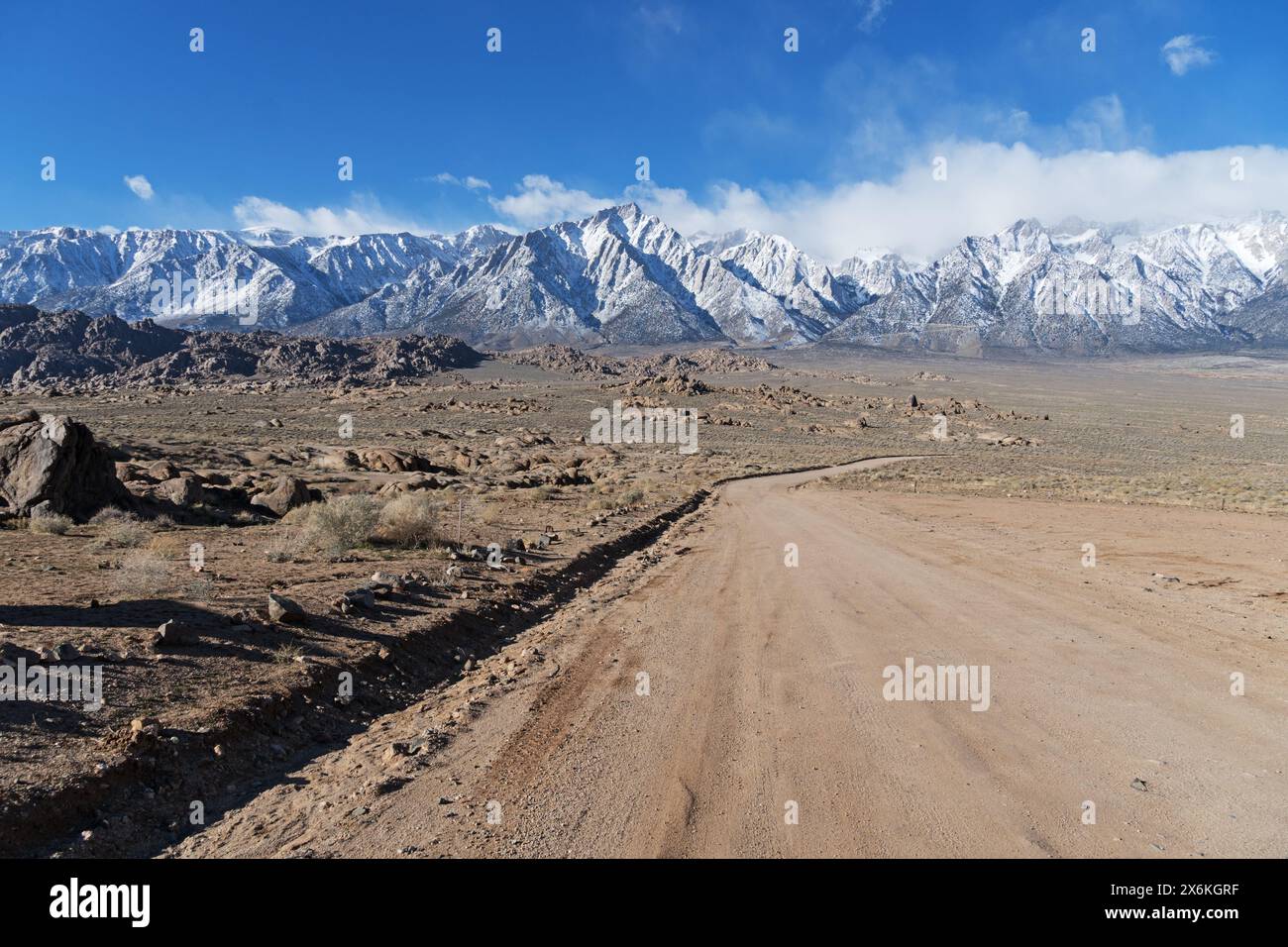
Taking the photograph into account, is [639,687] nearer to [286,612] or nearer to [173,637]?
[286,612]

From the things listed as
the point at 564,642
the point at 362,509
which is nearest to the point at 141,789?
the point at 564,642

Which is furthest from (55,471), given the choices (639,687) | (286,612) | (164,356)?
(164,356)

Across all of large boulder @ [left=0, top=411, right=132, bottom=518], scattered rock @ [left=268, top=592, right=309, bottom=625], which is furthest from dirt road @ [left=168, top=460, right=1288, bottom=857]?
large boulder @ [left=0, top=411, right=132, bottom=518]

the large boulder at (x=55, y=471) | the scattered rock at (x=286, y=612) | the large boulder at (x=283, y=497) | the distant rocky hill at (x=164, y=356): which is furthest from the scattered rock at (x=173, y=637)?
the distant rocky hill at (x=164, y=356)

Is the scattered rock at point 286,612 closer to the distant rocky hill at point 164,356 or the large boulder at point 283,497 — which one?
the large boulder at point 283,497

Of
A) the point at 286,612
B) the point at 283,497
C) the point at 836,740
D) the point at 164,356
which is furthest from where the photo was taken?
the point at 164,356

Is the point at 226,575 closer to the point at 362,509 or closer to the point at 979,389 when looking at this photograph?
the point at 362,509
